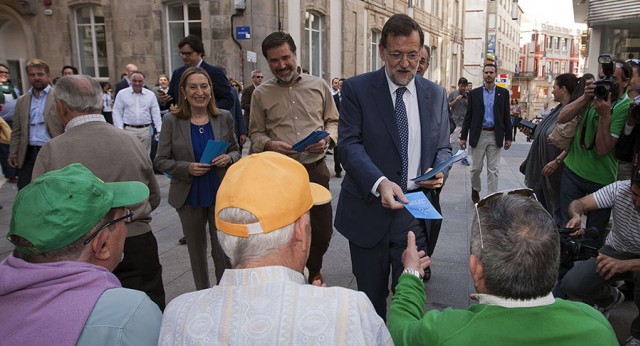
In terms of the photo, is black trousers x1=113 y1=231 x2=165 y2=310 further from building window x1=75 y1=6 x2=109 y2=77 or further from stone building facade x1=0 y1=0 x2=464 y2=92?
building window x1=75 y1=6 x2=109 y2=77

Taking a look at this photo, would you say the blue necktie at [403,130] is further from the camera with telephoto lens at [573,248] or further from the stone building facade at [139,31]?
the stone building facade at [139,31]

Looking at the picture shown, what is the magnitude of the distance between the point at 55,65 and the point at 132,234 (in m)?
15.2

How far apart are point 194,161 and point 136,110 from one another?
4.63 meters

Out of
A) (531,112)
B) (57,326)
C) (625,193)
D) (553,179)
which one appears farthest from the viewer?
(531,112)

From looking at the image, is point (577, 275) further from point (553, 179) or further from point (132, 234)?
point (132, 234)

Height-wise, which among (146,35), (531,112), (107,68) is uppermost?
(146,35)

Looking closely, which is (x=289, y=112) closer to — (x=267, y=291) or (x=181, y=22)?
(x=267, y=291)

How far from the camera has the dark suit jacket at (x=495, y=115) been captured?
24.1 ft

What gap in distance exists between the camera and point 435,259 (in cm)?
504

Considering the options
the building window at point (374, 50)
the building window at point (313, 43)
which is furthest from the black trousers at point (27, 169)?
the building window at point (374, 50)

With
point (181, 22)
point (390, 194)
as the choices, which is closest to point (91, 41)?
point (181, 22)

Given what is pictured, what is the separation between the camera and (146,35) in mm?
14992

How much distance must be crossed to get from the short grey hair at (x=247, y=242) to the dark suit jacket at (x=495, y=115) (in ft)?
21.4

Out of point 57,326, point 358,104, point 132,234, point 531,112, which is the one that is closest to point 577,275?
point 358,104
